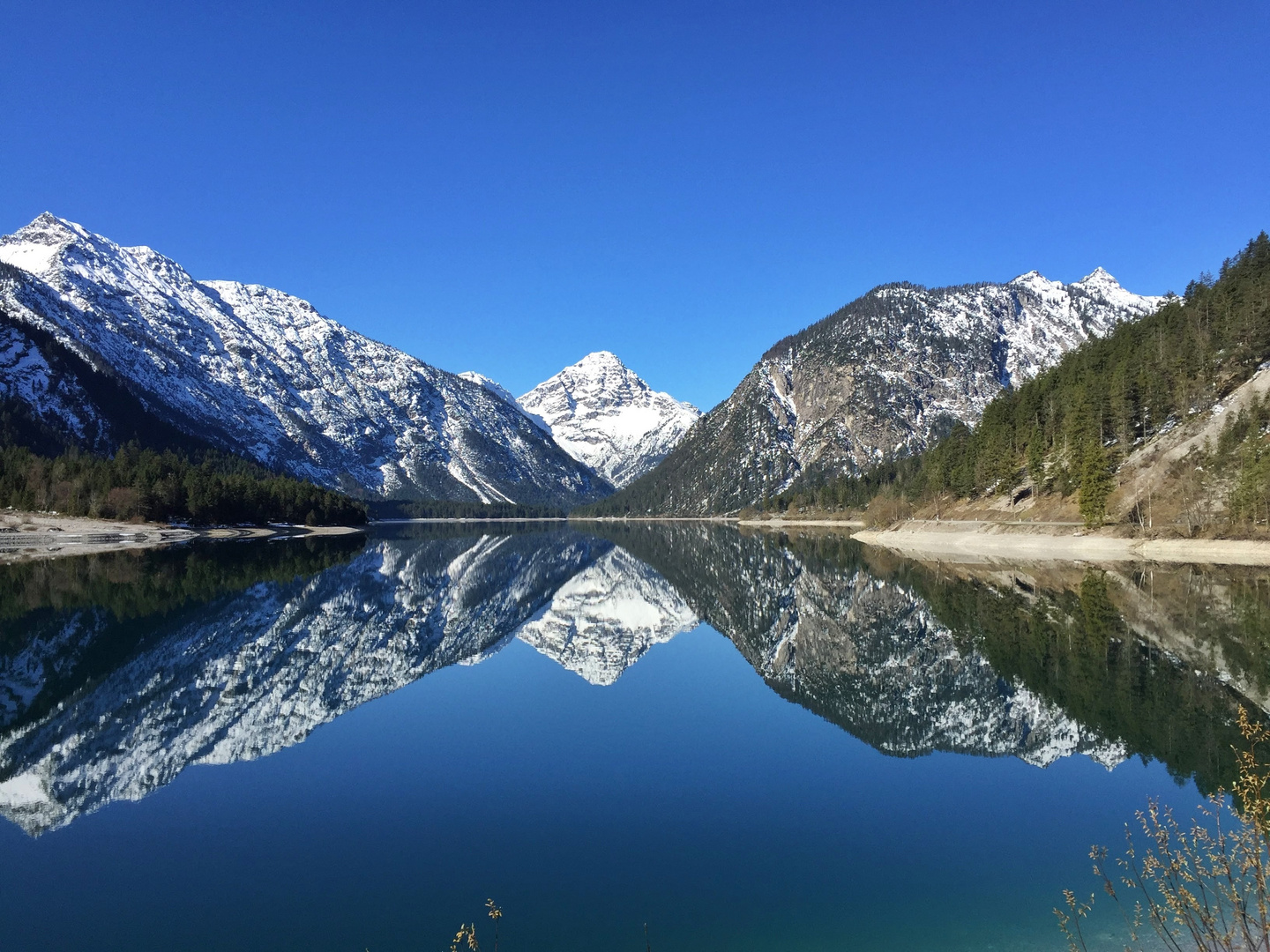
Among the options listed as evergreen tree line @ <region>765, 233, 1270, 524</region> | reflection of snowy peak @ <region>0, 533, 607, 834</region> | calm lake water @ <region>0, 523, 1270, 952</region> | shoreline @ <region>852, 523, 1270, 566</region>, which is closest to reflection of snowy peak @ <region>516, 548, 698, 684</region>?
calm lake water @ <region>0, 523, 1270, 952</region>

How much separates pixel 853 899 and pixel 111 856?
11700 mm

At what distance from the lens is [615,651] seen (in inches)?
1353

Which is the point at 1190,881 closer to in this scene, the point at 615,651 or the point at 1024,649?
the point at 1024,649

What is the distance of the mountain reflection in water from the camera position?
61.4 ft

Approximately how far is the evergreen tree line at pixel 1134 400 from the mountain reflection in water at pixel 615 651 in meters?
17.8

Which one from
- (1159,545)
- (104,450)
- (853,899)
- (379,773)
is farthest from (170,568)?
(104,450)

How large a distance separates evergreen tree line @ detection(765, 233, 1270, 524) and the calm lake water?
3019 cm

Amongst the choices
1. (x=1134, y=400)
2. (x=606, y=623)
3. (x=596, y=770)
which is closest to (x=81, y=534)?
(x=606, y=623)

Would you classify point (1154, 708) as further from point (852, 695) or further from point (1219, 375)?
point (1219, 375)

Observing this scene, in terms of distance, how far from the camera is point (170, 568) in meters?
65.2

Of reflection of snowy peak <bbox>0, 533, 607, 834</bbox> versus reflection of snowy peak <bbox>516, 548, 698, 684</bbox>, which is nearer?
reflection of snowy peak <bbox>0, 533, 607, 834</bbox>

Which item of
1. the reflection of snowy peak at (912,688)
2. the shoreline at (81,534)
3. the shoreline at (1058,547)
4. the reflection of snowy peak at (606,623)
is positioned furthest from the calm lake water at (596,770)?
the shoreline at (81,534)

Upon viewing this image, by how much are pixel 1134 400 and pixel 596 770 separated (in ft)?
268

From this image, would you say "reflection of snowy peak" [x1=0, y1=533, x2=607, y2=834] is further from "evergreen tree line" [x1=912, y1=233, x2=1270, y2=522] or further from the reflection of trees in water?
"evergreen tree line" [x1=912, y1=233, x2=1270, y2=522]
